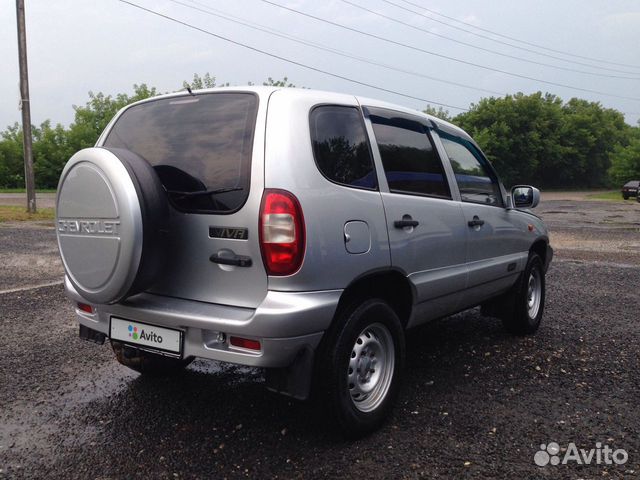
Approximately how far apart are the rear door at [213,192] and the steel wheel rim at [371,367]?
2.30ft

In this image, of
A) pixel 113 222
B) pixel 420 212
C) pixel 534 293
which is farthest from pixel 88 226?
pixel 534 293

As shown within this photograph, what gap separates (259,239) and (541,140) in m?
55.8

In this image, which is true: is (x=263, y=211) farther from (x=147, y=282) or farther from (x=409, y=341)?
(x=409, y=341)

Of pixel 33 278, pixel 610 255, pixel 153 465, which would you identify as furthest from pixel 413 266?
pixel 610 255

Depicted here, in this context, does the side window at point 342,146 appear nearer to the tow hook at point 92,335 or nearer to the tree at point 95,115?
the tow hook at point 92,335

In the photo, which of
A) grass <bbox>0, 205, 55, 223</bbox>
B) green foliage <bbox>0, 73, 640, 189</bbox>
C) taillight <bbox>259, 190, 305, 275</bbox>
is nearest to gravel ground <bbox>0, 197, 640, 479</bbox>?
taillight <bbox>259, 190, 305, 275</bbox>

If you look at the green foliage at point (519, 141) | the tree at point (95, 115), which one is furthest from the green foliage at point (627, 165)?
the tree at point (95, 115)

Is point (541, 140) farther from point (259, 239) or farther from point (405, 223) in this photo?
point (259, 239)

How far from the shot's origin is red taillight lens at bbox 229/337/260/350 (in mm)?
2549

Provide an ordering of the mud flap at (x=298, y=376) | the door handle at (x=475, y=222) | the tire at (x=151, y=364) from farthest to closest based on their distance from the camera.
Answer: the door handle at (x=475, y=222), the tire at (x=151, y=364), the mud flap at (x=298, y=376)

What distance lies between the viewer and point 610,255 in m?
10.3

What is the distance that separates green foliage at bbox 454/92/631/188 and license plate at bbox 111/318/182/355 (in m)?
49.2

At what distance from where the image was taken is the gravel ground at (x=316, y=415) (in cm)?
271

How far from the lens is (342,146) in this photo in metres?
2.97
